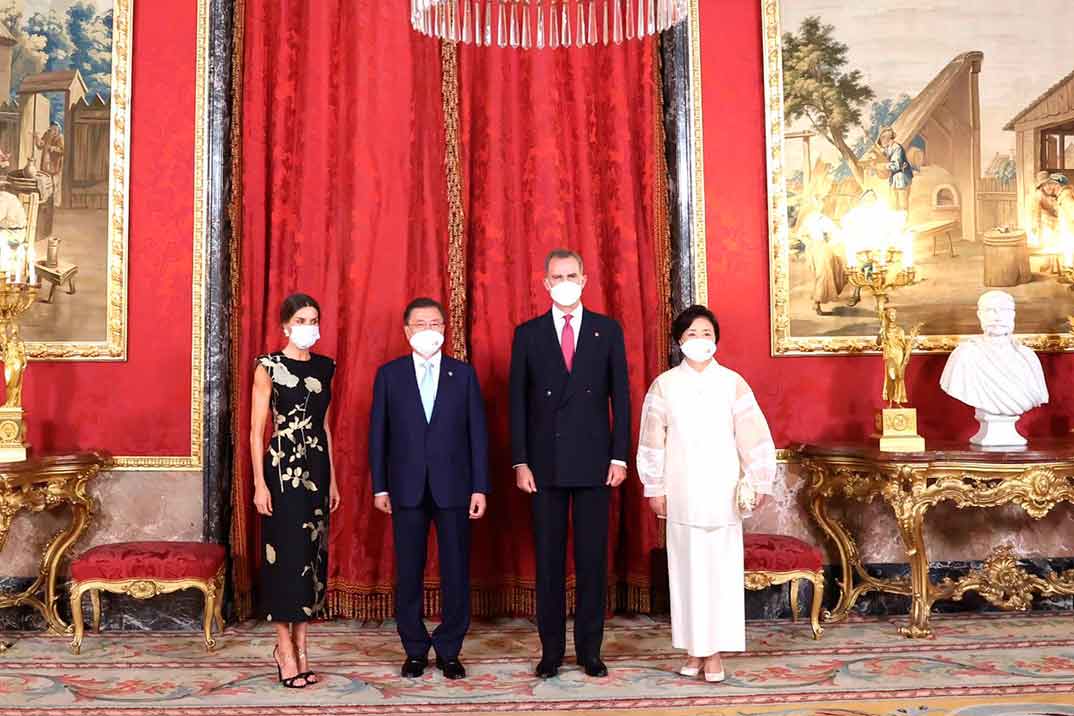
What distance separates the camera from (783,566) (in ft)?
15.0

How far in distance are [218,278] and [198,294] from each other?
0.47 ft

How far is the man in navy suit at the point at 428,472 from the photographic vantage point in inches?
158

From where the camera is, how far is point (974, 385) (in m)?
4.80

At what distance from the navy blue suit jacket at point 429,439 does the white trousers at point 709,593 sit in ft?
3.03

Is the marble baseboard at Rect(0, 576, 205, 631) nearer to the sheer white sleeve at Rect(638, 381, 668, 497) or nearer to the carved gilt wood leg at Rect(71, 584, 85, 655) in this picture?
the carved gilt wood leg at Rect(71, 584, 85, 655)

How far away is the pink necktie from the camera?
408cm

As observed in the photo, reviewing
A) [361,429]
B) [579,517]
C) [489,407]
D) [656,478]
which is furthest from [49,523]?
[656,478]

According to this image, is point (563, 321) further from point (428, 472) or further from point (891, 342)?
point (891, 342)

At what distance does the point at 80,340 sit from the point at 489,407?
87.7 inches

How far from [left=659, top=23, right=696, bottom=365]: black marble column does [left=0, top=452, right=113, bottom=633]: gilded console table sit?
3114 mm

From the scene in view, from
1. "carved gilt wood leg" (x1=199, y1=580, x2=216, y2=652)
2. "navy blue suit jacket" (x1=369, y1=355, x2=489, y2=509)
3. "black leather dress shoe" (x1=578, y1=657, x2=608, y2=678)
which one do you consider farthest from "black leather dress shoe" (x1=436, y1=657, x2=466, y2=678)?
"carved gilt wood leg" (x1=199, y1=580, x2=216, y2=652)

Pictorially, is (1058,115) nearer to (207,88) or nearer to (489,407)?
(489,407)

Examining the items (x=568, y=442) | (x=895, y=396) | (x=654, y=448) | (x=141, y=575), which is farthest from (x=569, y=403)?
(x=141, y=575)

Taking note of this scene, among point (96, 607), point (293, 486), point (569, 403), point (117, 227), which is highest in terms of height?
point (117, 227)
